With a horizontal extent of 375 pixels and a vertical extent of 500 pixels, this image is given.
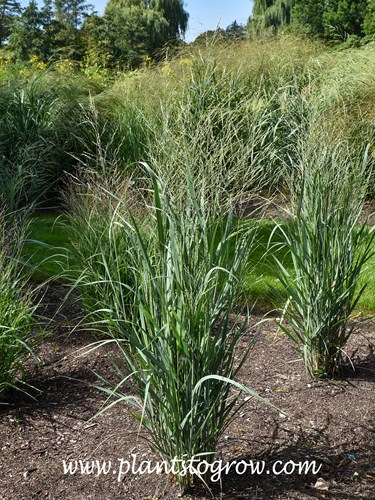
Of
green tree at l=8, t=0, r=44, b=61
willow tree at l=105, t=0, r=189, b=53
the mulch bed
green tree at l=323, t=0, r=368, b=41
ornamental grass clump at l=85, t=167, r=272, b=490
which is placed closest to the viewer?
ornamental grass clump at l=85, t=167, r=272, b=490

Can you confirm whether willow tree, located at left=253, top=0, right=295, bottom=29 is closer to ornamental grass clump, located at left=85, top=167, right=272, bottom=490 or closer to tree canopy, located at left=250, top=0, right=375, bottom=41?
tree canopy, located at left=250, top=0, right=375, bottom=41

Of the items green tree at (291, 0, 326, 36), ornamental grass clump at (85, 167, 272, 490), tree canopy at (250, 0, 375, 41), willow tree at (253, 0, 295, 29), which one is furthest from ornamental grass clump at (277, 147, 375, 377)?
willow tree at (253, 0, 295, 29)

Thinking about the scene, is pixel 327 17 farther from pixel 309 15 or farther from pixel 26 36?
pixel 26 36

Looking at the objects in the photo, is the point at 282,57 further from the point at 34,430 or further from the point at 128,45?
the point at 128,45

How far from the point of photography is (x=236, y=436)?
10.6ft

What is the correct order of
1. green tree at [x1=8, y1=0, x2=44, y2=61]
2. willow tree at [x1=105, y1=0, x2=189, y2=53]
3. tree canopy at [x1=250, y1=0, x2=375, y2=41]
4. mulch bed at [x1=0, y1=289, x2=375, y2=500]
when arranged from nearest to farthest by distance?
mulch bed at [x1=0, y1=289, x2=375, y2=500] → tree canopy at [x1=250, y1=0, x2=375, y2=41] → green tree at [x1=8, y1=0, x2=44, y2=61] → willow tree at [x1=105, y1=0, x2=189, y2=53]

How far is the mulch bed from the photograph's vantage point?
2.88 m

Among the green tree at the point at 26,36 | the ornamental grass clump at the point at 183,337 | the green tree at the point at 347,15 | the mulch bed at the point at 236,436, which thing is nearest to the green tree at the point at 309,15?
the green tree at the point at 347,15

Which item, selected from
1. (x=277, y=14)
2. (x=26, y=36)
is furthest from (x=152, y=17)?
(x=26, y=36)

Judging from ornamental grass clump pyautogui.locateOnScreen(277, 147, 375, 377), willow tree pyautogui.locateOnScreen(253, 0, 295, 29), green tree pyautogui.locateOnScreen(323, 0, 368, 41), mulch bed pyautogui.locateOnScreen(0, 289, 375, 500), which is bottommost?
mulch bed pyautogui.locateOnScreen(0, 289, 375, 500)

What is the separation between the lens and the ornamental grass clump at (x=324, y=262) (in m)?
3.71

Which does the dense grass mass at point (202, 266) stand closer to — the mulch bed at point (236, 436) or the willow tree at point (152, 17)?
the mulch bed at point (236, 436)

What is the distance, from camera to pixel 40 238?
7633 mm

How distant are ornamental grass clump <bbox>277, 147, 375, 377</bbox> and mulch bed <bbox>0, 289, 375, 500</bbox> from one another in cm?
21
